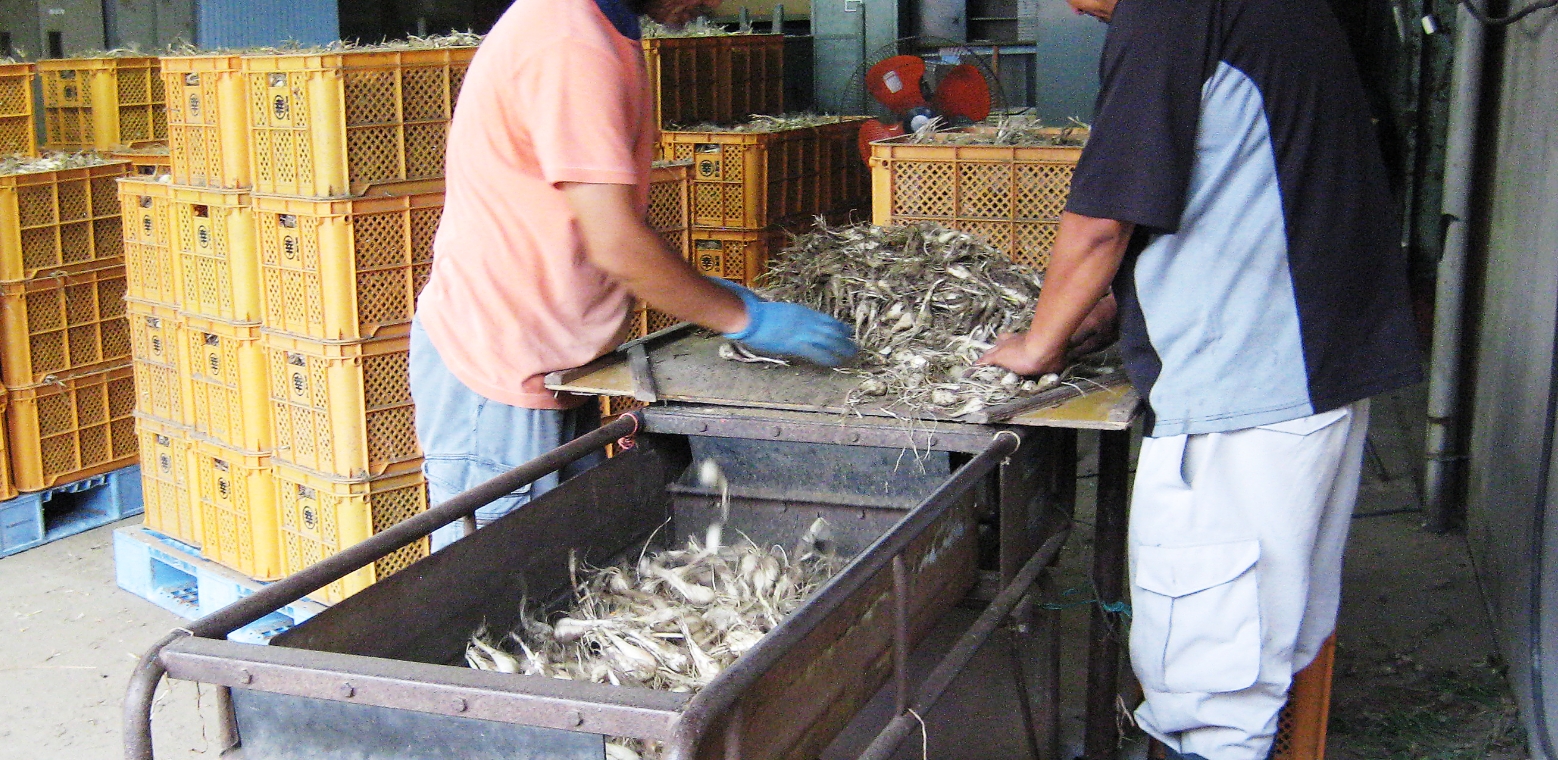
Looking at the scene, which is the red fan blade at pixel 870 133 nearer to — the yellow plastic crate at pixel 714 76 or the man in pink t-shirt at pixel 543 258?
the yellow plastic crate at pixel 714 76

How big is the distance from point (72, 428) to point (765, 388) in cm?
421

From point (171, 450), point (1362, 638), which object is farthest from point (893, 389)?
point (171, 450)

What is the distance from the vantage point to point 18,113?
640 centimetres

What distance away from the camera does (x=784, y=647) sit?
1803mm

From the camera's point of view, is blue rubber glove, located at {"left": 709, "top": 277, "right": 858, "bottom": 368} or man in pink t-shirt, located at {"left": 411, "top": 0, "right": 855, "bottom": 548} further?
blue rubber glove, located at {"left": 709, "top": 277, "right": 858, "bottom": 368}

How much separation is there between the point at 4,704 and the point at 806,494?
297 cm

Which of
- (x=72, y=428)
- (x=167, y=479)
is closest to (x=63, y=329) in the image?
(x=72, y=428)

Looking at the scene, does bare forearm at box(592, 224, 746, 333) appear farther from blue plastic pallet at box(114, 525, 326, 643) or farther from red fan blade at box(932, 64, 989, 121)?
red fan blade at box(932, 64, 989, 121)

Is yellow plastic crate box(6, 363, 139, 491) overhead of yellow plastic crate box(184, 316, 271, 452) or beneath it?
beneath

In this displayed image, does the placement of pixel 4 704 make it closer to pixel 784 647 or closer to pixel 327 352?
pixel 327 352

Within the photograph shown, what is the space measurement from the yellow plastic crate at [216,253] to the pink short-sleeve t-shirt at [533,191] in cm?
197

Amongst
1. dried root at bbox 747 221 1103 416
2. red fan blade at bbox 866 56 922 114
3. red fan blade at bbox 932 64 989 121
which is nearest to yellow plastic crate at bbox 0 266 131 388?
dried root at bbox 747 221 1103 416

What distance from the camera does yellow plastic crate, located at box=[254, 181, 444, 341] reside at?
14.1 ft

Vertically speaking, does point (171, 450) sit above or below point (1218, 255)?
below
